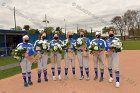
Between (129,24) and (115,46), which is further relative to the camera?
(129,24)

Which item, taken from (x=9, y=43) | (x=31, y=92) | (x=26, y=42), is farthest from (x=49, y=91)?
(x=9, y=43)

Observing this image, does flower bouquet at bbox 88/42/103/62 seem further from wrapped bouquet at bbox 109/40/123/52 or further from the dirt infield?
the dirt infield

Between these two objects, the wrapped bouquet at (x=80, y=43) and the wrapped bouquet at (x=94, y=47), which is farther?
the wrapped bouquet at (x=80, y=43)

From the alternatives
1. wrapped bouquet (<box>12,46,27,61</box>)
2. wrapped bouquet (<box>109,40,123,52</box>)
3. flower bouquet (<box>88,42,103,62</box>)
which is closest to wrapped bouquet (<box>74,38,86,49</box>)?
flower bouquet (<box>88,42,103,62</box>)

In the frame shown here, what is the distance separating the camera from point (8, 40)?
30.0m

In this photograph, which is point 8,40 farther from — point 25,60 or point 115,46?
point 115,46

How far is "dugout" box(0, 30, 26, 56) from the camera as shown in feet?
87.6

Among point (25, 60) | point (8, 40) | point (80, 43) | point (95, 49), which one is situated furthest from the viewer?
point (8, 40)

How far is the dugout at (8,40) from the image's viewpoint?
87.6ft

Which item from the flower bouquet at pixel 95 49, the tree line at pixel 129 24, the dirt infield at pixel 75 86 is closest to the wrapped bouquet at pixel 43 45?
the dirt infield at pixel 75 86

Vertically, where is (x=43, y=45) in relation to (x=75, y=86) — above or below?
above

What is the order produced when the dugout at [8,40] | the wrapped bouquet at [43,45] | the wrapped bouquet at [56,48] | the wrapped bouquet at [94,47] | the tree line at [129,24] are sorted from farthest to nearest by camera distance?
the tree line at [129,24]
the dugout at [8,40]
the wrapped bouquet at [56,48]
the wrapped bouquet at [43,45]
the wrapped bouquet at [94,47]

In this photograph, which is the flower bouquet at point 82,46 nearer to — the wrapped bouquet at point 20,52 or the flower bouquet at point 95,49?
the flower bouquet at point 95,49

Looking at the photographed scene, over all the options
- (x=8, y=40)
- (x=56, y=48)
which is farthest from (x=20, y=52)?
(x=8, y=40)
